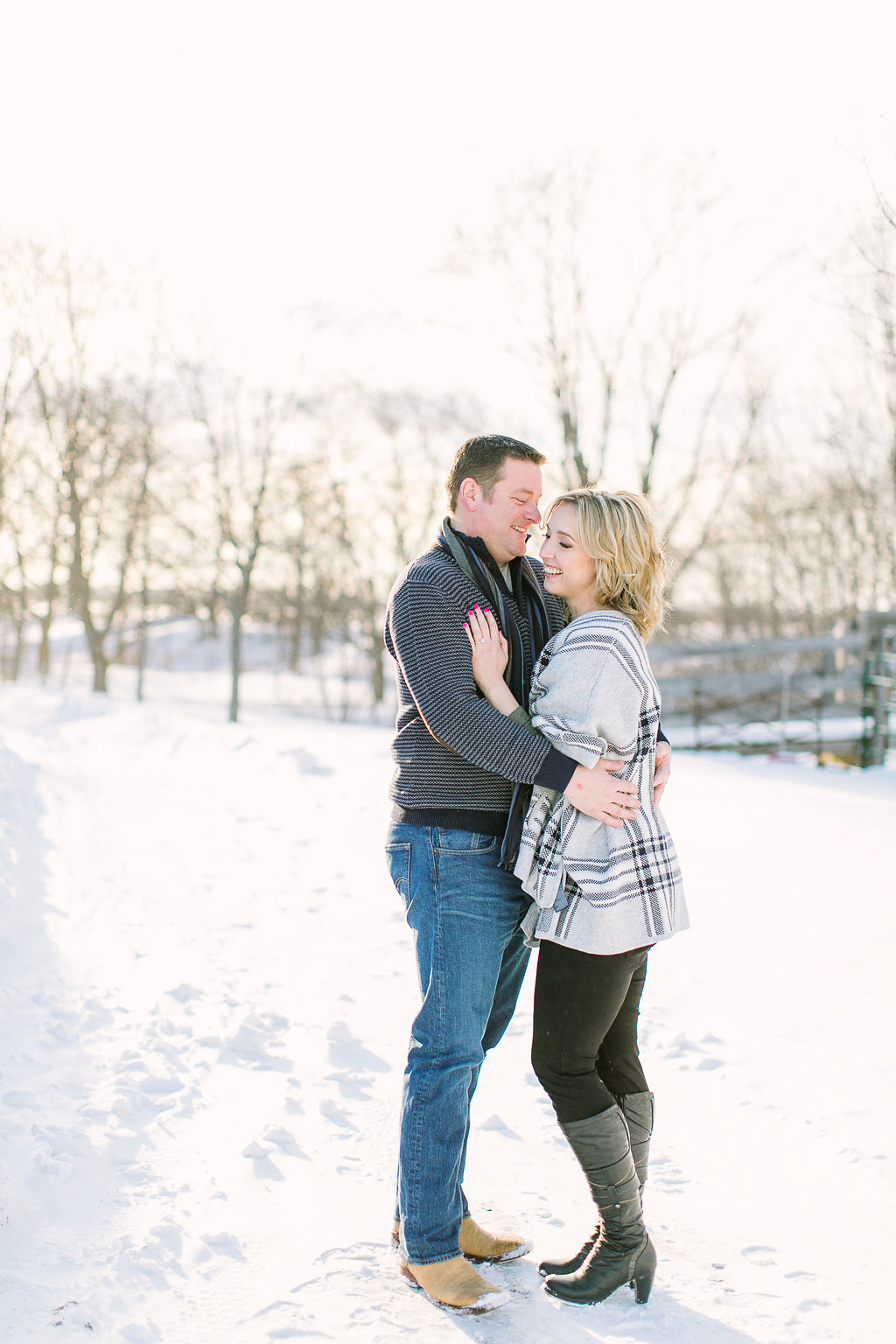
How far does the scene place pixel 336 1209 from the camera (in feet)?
9.16

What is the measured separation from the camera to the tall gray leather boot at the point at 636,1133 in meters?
2.52

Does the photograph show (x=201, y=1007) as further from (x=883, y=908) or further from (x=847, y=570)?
(x=847, y=570)

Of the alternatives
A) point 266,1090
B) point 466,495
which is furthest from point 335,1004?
point 466,495

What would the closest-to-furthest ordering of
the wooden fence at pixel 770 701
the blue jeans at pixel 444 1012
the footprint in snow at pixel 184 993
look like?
the blue jeans at pixel 444 1012
the footprint in snow at pixel 184 993
the wooden fence at pixel 770 701

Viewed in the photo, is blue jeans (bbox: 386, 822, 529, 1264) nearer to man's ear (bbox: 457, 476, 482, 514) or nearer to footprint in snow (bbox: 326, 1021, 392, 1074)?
man's ear (bbox: 457, 476, 482, 514)

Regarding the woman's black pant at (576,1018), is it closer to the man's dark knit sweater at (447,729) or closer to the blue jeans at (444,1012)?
the blue jeans at (444,1012)

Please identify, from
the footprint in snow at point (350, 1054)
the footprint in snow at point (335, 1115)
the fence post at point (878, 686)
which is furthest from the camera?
the fence post at point (878, 686)

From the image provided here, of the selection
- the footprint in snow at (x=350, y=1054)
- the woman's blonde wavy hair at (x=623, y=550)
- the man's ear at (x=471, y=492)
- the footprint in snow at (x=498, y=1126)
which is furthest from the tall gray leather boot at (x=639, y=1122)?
the man's ear at (x=471, y=492)

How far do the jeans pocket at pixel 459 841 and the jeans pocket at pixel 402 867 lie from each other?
3.9 inches

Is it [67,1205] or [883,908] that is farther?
[883,908]

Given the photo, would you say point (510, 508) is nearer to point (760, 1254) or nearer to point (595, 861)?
point (595, 861)

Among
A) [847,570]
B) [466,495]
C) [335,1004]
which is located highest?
[847,570]

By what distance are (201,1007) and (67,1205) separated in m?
1.48

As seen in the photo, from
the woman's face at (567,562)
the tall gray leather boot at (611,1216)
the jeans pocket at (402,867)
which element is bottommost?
the tall gray leather boot at (611,1216)
